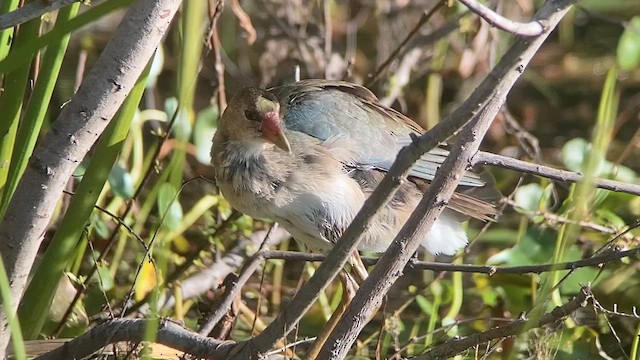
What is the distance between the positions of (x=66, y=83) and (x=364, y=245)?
2127mm

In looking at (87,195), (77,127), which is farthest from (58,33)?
(87,195)

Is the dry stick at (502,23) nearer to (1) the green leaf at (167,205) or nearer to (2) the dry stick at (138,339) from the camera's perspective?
(2) the dry stick at (138,339)

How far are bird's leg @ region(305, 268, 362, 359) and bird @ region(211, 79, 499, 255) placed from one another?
0.08 meters

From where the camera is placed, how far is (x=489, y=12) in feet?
4.05

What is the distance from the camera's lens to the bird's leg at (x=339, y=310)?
2145 millimetres

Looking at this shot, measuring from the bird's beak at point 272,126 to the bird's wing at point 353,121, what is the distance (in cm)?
8

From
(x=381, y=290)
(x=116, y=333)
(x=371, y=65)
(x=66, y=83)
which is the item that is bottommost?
(x=116, y=333)

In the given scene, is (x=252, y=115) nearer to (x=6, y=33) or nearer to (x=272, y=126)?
(x=272, y=126)

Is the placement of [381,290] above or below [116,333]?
above

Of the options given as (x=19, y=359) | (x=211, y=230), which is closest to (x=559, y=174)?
(x=19, y=359)

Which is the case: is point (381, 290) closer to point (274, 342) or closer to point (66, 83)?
point (274, 342)

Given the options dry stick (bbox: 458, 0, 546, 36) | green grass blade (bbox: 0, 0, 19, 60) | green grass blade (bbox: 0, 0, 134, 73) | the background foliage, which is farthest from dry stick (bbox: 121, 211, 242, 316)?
dry stick (bbox: 458, 0, 546, 36)

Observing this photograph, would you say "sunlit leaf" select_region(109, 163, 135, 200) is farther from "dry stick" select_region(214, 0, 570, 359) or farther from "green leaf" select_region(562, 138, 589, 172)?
"green leaf" select_region(562, 138, 589, 172)

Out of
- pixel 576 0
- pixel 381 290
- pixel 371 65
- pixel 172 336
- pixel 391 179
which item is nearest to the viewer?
pixel 576 0
